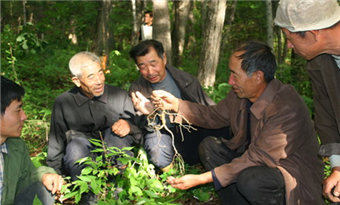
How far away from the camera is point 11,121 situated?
100 inches

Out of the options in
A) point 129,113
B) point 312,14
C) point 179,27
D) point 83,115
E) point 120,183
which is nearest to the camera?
point 312,14

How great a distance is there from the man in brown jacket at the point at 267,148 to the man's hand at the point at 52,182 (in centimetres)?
96

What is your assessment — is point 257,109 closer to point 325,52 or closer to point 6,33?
point 325,52

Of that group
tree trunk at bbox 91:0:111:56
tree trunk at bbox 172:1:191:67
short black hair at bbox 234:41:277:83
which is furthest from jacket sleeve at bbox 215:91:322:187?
tree trunk at bbox 91:0:111:56

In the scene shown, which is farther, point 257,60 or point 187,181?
point 257,60

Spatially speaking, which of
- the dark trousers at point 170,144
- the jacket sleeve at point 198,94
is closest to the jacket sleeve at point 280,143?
the dark trousers at point 170,144

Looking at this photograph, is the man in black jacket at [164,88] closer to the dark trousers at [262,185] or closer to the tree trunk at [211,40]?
the dark trousers at [262,185]

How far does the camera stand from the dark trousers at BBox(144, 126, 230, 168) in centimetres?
354

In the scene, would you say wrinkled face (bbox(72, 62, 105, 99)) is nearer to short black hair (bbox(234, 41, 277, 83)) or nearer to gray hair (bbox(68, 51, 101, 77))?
gray hair (bbox(68, 51, 101, 77))

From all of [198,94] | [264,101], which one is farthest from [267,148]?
[198,94]

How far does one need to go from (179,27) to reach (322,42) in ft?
30.2

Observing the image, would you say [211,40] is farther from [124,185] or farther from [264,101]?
[124,185]

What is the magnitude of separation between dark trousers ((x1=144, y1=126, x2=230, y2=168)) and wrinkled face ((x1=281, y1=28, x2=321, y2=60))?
1.56 meters

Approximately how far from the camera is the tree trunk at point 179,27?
10.5m
